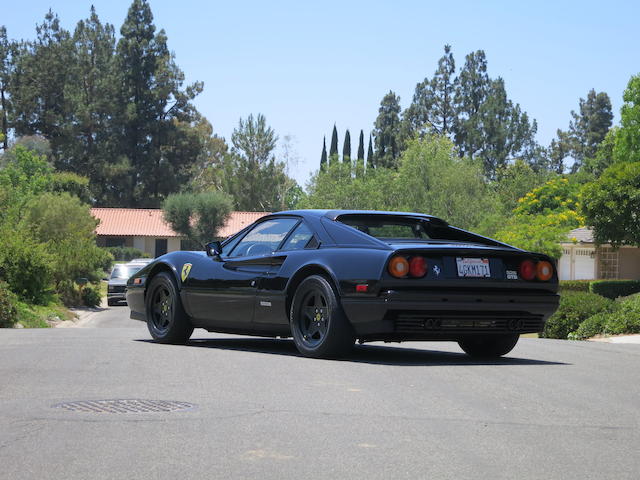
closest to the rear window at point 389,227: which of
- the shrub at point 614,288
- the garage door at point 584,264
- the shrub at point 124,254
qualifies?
the shrub at point 614,288

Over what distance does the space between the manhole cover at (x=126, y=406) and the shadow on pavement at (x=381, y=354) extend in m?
2.91

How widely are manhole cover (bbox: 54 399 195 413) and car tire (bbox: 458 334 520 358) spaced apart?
4.28 metres

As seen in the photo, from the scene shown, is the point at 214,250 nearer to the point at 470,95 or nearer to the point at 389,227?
the point at 389,227

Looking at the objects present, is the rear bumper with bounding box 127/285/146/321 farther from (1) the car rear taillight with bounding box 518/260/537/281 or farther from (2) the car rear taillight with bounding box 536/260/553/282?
(2) the car rear taillight with bounding box 536/260/553/282

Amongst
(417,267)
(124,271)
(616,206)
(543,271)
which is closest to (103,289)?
(124,271)

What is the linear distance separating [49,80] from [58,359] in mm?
92591

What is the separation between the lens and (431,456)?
4.99 metres

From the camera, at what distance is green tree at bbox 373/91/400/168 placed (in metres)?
103

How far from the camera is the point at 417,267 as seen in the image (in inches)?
339

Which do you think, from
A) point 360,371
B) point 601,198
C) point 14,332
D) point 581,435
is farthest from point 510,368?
point 601,198

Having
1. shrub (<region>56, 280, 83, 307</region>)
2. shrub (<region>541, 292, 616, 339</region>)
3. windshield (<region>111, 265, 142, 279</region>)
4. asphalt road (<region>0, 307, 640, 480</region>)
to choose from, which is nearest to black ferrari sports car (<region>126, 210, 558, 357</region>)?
asphalt road (<region>0, 307, 640, 480</region>)

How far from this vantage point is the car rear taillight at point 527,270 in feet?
30.1

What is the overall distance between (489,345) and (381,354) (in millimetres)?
1063

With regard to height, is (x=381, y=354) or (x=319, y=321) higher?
(x=319, y=321)
